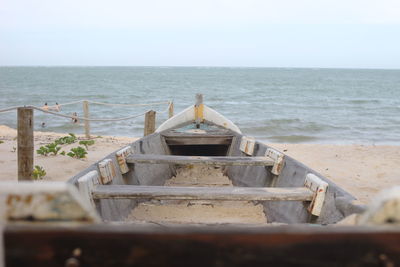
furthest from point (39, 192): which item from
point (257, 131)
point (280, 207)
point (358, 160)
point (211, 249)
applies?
point (257, 131)

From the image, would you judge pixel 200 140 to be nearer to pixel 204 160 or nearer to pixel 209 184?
pixel 209 184

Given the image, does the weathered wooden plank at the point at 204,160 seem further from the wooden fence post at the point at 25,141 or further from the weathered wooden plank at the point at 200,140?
the weathered wooden plank at the point at 200,140

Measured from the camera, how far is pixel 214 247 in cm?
90

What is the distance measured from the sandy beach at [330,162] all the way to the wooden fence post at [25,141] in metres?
1.77

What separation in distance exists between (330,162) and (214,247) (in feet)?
27.8

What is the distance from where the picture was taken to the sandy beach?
21.4ft

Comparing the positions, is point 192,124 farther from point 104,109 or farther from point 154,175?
point 104,109

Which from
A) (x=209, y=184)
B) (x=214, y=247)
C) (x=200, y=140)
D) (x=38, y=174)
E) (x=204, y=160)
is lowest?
(x=38, y=174)

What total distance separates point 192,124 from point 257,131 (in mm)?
8094

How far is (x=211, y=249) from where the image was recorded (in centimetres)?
90

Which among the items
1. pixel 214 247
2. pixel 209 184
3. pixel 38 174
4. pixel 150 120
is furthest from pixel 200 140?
pixel 214 247

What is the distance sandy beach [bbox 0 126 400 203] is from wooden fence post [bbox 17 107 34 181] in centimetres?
177

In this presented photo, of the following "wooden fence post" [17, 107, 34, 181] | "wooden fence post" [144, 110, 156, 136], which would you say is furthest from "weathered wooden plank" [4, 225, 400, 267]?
"wooden fence post" [144, 110, 156, 136]

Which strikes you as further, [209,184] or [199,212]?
[209,184]
